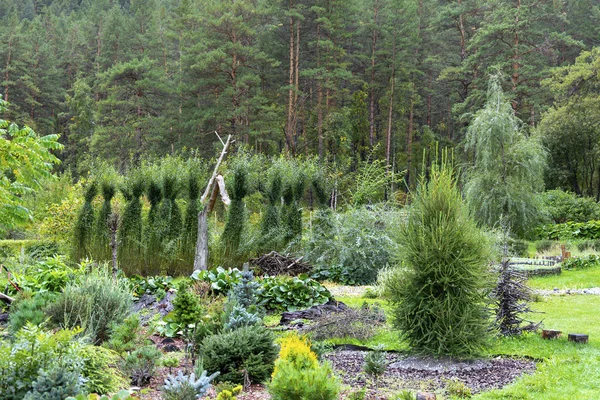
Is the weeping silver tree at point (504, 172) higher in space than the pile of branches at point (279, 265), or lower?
higher

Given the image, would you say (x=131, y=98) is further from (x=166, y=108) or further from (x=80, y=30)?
(x=80, y=30)

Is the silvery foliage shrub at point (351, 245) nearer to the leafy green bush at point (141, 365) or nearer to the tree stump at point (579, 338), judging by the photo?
the tree stump at point (579, 338)

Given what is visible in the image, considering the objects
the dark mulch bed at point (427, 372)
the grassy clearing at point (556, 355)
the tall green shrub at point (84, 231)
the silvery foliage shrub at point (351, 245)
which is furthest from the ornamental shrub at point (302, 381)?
the tall green shrub at point (84, 231)

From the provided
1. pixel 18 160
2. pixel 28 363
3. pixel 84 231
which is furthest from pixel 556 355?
pixel 84 231

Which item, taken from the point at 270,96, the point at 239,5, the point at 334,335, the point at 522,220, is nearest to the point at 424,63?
the point at 270,96

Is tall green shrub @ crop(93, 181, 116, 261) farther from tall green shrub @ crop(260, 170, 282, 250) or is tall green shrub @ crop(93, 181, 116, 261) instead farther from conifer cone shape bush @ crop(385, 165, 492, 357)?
conifer cone shape bush @ crop(385, 165, 492, 357)

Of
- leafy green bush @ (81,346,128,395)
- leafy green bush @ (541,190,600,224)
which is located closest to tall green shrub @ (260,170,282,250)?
leafy green bush @ (81,346,128,395)

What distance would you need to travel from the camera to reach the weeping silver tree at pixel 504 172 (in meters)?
21.0

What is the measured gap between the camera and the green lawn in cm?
1362

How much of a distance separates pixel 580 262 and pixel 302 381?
14.6m

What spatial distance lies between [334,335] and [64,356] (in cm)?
395

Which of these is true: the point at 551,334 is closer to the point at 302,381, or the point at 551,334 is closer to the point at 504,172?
the point at 302,381

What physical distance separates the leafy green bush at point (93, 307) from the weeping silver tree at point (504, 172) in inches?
649

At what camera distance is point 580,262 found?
54.0ft
